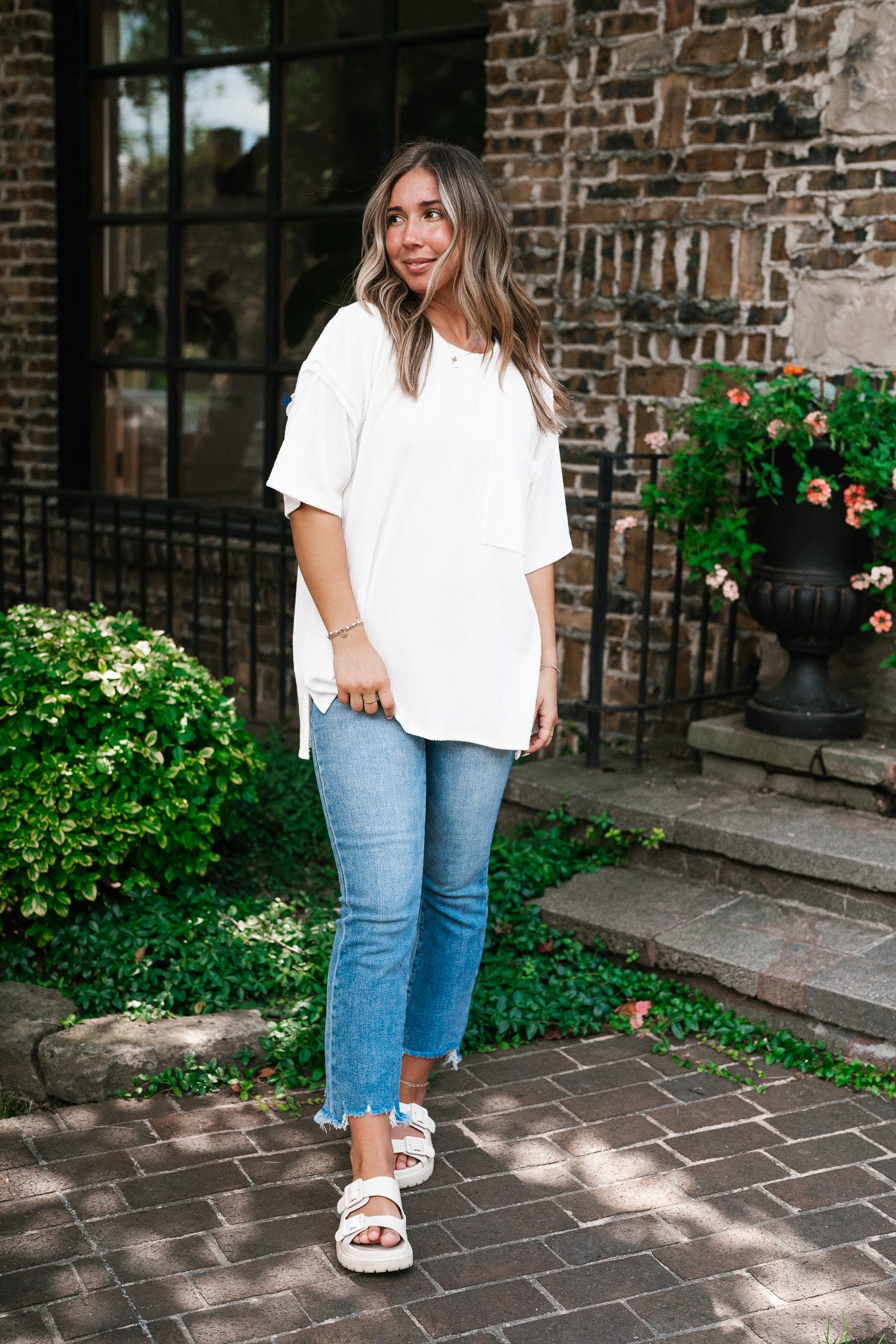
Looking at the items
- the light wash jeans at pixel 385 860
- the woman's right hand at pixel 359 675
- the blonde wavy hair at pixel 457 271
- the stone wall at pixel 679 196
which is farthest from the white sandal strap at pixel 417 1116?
the stone wall at pixel 679 196

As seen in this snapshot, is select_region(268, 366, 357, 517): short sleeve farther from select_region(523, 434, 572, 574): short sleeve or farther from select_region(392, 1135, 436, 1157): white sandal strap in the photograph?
select_region(392, 1135, 436, 1157): white sandal strap

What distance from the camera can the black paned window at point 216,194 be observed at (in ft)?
19.3

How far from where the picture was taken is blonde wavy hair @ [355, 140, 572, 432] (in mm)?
2518

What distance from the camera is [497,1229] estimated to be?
2666mm

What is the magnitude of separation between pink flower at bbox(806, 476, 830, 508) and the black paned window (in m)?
2.44

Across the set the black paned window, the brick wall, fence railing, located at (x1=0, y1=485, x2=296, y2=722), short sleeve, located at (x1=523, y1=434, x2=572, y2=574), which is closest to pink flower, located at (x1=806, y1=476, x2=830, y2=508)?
short sleeve, located at (x1=523, y1=434, x2=572, y2=574)

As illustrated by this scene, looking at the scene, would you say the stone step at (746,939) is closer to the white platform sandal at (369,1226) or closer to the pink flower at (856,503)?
the pink flower at (856,503)

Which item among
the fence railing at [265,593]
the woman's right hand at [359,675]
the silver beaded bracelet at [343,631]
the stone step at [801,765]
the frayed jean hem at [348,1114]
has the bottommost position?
the frayed jean hem at [348,1114]

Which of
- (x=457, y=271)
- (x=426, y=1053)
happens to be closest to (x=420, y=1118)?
(x=426, y=1053)

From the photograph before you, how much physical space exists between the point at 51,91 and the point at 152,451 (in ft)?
6.02

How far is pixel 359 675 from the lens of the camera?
8.04 feet

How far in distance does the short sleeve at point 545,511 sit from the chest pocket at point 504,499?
141 mm

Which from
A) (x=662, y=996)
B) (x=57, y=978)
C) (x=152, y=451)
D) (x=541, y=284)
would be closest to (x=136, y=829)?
(x=57, y=978)

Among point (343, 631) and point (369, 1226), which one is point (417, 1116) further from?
point (343, 631)
